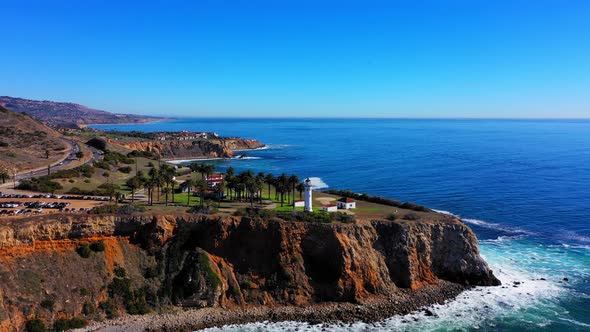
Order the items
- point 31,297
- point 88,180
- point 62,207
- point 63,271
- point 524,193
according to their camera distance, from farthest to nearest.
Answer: point 524,193 → point 88,180 → point 62,207 → point 63,271 → point 31,297

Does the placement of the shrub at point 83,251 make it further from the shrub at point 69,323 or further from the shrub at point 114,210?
the shrub at point 69,323

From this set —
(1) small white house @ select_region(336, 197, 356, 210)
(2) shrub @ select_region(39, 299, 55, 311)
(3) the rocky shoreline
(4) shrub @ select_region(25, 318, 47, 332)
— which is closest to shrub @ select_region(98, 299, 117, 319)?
(3) the rocky shoreline

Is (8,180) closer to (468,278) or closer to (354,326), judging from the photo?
(354,326)

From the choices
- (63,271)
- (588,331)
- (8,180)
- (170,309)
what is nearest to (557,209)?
(588,331)

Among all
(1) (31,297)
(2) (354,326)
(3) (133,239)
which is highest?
(3) (133,239)

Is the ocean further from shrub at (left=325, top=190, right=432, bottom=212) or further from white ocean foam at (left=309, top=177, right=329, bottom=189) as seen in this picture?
shrub at (left=325, top=190, right=432, bottom=212)

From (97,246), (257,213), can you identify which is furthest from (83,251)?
(257,213)
